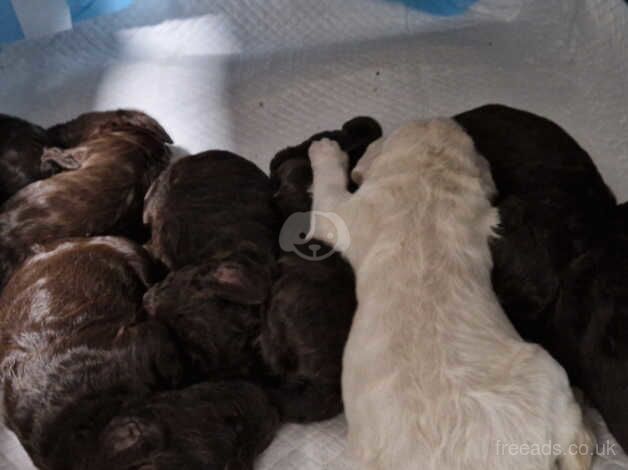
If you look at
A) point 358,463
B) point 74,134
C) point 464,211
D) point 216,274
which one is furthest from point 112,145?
point 358,463

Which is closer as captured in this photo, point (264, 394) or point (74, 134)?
point (264, 394)

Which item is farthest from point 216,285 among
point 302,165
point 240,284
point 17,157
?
point 17,157

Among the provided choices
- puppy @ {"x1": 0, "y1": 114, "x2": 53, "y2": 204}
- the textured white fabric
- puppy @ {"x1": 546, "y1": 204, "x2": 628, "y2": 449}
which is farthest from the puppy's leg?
puppy @ {"x1": 0, "y1": 114, "x2": 53, "y2": 204}

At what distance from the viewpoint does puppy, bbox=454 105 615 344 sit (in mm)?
1865

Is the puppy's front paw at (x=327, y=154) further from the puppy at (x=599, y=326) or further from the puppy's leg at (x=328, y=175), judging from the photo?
the puppy at (x=599, y=326)

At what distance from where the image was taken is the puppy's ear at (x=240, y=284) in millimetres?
1886

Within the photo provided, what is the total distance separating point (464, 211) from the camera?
181cm

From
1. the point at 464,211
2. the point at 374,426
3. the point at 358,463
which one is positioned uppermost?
the point at 464,211

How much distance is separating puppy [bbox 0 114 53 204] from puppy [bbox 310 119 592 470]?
1.18m

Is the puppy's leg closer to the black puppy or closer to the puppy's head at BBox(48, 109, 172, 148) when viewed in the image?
the black puppy

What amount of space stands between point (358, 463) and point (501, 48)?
2082mm

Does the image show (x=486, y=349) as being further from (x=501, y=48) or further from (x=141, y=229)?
(x=501, y=48)

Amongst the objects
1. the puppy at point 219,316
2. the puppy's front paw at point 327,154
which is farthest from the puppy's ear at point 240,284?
the puppy's front paw at point 327,154

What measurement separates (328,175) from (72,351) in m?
0.88
